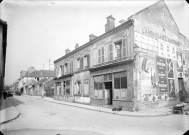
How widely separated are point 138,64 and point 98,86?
231 inches

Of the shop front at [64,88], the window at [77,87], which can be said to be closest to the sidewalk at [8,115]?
the window at [77,87]

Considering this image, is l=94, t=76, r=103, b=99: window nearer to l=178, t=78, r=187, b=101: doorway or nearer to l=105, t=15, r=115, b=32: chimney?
l=105, t=15, r=115, b=32: chimney

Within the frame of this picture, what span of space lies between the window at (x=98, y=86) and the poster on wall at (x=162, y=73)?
594 cm

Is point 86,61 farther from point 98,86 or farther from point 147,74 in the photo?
point 147,74

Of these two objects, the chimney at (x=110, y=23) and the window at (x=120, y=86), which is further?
the chimney at (x=110, y=23)

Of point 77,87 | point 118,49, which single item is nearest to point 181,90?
point 118,49

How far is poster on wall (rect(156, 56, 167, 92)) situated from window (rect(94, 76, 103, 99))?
5940 mm

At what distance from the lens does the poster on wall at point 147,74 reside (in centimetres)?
1370

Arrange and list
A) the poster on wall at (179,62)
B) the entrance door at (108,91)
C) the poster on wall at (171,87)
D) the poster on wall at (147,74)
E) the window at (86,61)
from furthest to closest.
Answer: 1. the window at (86,61)
2. the poster on wall at (179,62)
3. the entrance door at (108,91)
4. the poster on wall at (171,87)
5. the poster on wall at (147,74)

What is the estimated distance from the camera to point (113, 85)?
1535 centimetres

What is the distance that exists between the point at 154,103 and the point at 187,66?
958 centimetres

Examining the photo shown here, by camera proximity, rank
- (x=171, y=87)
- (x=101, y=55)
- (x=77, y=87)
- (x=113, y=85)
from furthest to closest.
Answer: (x=77, y=87) → (x=101, y=55) → (x=171, y=87) → (x=113, y=85)

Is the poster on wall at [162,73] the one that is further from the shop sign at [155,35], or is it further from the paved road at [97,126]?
the paved road at [97,126]

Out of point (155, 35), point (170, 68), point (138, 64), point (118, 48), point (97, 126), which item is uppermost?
point (155, 35)
